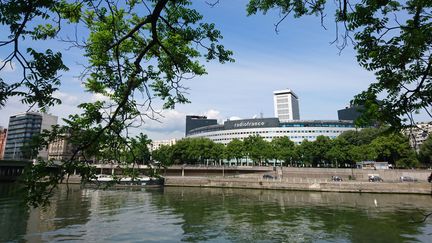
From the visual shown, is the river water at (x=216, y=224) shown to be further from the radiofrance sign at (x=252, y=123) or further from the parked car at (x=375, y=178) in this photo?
the radiofrance sign at (x=252, y=123)

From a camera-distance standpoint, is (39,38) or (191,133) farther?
(191,133)

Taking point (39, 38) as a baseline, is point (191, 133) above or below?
above

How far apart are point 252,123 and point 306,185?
8416 cm

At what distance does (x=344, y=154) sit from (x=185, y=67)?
8378 cm

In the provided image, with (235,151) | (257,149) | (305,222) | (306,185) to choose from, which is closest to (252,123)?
(235,151)

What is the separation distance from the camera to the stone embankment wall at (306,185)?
46.9 m

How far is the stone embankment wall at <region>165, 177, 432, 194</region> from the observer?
154ft

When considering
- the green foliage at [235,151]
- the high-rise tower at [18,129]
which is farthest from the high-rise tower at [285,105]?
the high-rise tower at [18,129]

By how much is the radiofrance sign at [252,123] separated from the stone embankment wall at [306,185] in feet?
238

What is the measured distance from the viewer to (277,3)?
640 cm

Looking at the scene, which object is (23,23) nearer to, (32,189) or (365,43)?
(32,189)

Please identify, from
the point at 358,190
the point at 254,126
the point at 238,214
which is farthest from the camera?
the point at 254,126

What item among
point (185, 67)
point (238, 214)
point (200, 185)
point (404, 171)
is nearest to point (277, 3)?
point (185, 67)

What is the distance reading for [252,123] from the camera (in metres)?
138
